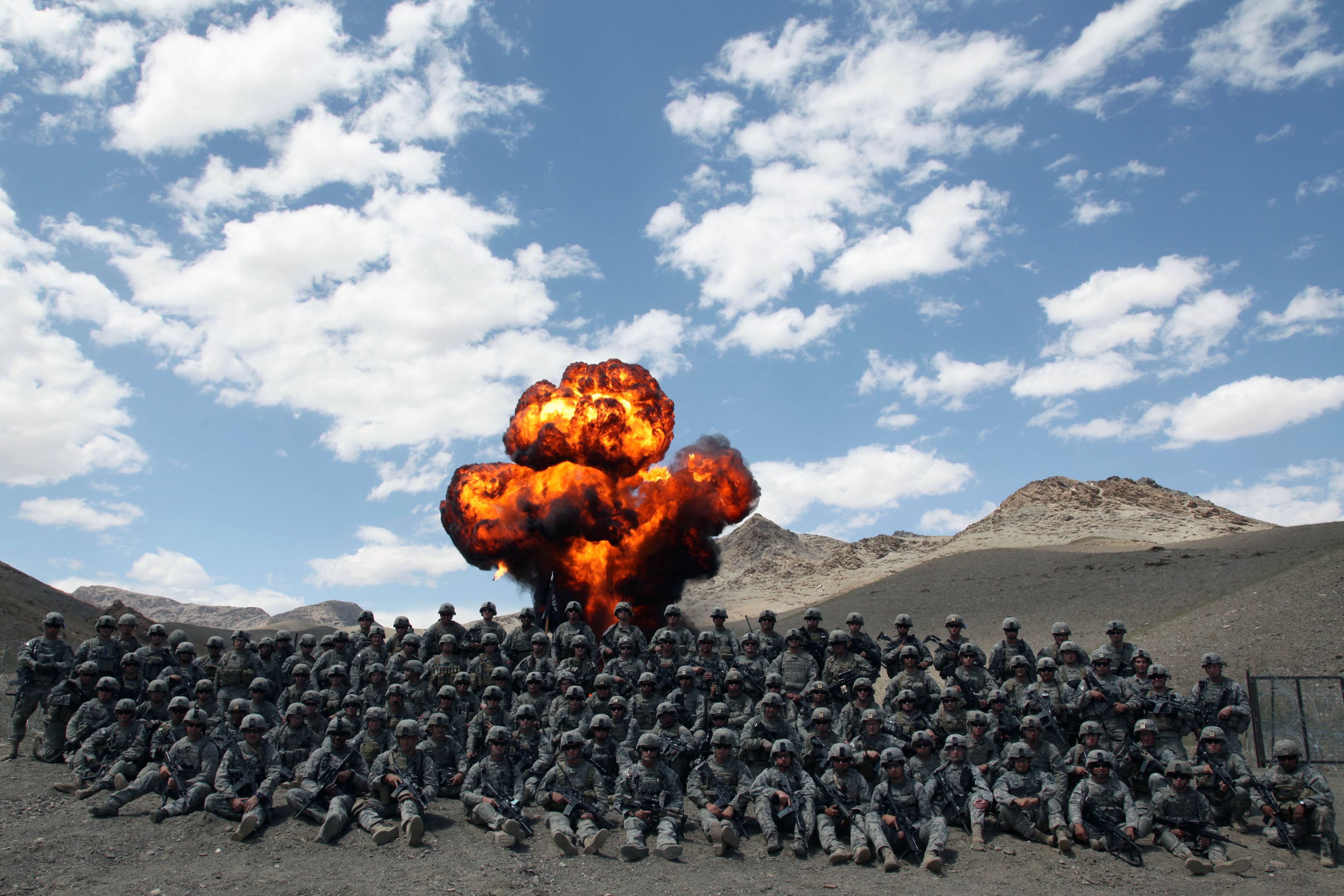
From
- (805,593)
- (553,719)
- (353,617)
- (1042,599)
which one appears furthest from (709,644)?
(353,617)

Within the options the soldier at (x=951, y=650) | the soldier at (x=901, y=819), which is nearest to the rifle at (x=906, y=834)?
the soldier at (x=901, y=819)

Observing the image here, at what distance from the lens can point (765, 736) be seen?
1367 centimetres

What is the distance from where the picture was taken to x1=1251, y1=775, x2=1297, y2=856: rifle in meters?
12.1

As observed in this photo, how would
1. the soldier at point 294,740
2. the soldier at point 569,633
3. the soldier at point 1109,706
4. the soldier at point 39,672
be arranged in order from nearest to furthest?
1. the soldier at point 294,740
2. the soldier at point 1109,706
3. the soldier at point 39,672
4. the soldier at point 569,633

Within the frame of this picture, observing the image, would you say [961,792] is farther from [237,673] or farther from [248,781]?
[237,673]

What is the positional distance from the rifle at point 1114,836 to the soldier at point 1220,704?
288 centimetres

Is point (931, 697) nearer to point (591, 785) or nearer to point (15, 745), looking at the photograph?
point (591, 785)

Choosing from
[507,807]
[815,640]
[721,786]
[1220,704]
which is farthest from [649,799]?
[1220,704]

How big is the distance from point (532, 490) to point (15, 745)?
19995 millimetres

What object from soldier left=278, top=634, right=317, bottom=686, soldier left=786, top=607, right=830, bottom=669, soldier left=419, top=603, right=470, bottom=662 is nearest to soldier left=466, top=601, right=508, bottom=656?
soldier left=419, top=603, right=470, bottom=662

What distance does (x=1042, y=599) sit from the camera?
50.4 metres

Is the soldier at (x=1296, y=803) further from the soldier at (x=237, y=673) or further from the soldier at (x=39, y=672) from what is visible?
the soldier at (x=39, y=672)

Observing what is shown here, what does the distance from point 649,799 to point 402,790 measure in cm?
364

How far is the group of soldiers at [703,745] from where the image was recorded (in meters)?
12.2
